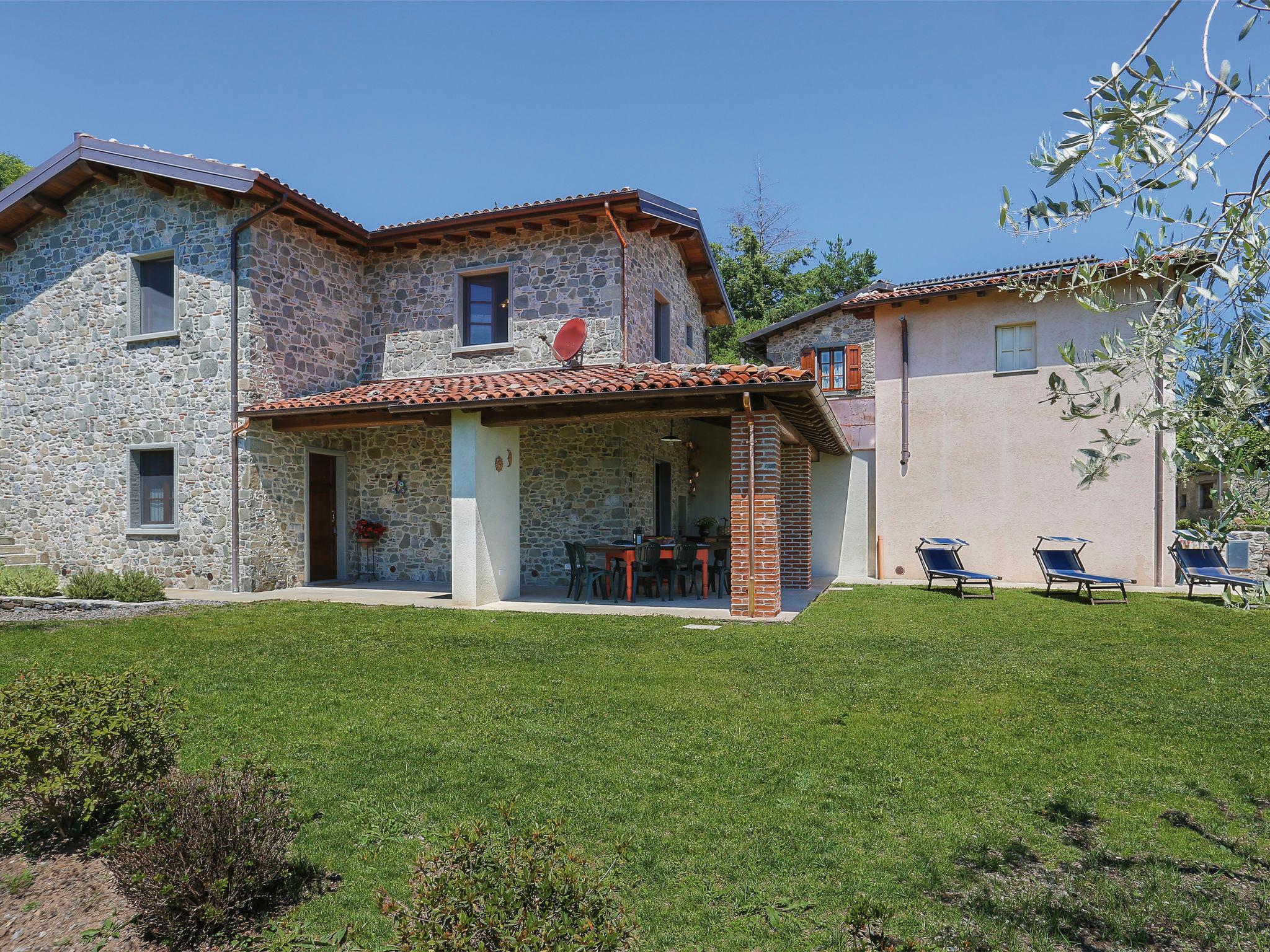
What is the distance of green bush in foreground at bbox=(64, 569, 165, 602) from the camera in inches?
412

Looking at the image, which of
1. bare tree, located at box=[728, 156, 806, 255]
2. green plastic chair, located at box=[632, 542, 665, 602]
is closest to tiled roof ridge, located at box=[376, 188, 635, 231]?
green plastic chair, located at box=[632, 542, 665, 602]

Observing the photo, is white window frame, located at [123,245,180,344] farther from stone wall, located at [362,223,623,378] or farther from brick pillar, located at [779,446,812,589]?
brick pillar, located at [779,446,812,589]

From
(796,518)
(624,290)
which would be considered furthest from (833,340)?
(624,290)

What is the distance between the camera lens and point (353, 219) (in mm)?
12727

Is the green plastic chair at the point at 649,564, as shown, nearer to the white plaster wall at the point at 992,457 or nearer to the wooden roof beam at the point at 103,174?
the white plaster wall at the point at 992,457

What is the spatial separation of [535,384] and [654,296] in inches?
169

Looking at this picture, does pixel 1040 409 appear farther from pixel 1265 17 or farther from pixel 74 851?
pixel 74 851

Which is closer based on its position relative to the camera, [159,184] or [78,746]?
[78,746]

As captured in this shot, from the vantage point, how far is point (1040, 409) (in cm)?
1373

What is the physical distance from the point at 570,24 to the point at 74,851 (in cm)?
1054

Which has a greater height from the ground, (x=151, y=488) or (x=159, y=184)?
(x=159, y=184)

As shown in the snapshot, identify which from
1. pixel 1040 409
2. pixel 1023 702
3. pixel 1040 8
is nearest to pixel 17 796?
pixel 1023 702

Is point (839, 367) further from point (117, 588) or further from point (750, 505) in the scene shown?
point (117, 588)

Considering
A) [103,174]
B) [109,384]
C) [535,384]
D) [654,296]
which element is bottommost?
[535,384]
